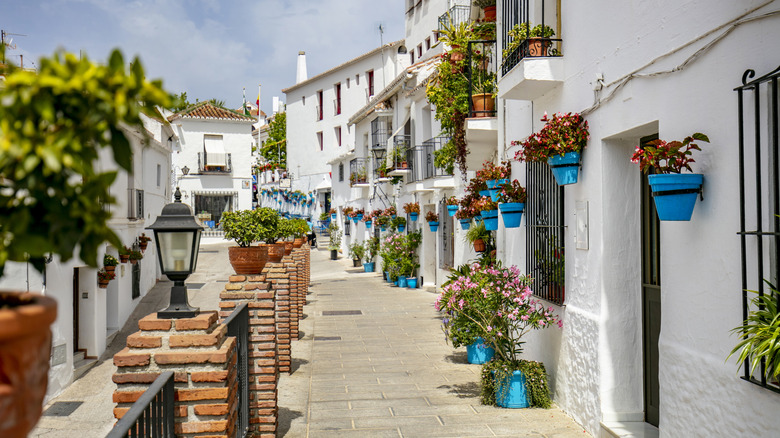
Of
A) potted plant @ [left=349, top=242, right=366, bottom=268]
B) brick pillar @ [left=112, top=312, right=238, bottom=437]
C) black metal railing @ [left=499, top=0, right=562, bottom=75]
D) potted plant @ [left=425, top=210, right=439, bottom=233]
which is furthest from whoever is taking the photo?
potted plant @ [left=349, top=242, right=366, bottom=268]

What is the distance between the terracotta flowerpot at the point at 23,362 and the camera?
1.18 metres

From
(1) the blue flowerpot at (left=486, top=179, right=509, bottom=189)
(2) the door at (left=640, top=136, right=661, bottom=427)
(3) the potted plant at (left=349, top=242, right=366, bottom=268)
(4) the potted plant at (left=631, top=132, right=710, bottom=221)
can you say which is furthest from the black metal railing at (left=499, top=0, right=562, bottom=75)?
(3) the potted plant at (left=349, top=242, right=366, bottom=268)

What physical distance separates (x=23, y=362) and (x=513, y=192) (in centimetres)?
768

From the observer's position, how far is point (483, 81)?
11734mm

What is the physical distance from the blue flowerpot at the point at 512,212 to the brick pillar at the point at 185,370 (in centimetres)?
524

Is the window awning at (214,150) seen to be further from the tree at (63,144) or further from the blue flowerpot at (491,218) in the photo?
the tree at (63,144)

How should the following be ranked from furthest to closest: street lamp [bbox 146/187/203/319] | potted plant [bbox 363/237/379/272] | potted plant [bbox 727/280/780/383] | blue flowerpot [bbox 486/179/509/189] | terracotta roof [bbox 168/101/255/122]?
1. terracotta roof [bbox 168/101/255/122]
2. potted plant [bbox 363/237/379/272]
3. blue flowerpot [bbox 486/179/509/189]
4. street lamp [bbox 146/187/203/319]
5. potted plant [bbox 727/280/780/383]

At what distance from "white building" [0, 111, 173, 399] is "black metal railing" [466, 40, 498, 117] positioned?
16.8ft

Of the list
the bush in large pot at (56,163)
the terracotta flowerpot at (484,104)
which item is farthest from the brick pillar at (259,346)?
the terracotta flowerpot at (484,104)

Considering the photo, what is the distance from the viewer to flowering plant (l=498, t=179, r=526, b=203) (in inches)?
335

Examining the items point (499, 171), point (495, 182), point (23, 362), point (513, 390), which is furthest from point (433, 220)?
point (23, 362)

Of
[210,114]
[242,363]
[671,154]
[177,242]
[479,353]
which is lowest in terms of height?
[479,353]

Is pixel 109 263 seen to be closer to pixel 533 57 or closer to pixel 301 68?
pixel 533 57

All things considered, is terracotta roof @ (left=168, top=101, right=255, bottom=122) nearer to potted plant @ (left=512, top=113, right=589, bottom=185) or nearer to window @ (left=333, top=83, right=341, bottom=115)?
window @ (left=333, top=83, right=341, bottom=115)
